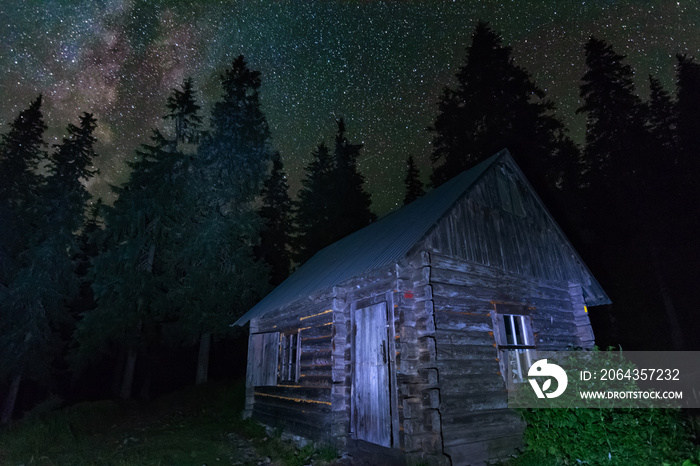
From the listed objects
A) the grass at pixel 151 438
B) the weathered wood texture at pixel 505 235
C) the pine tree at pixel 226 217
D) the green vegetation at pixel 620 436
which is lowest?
the grass at pixel 151 438

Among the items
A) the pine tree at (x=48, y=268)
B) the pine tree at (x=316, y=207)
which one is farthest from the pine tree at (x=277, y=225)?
the pine tree at (x=48, y=268)

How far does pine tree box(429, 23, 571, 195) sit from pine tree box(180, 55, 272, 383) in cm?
1323

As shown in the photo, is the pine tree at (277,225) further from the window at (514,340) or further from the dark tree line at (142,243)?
the window at (514,340)

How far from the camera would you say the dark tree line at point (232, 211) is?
22328 mm

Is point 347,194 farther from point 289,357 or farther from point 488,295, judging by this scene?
point 488,295

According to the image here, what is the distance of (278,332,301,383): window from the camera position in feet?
39.3

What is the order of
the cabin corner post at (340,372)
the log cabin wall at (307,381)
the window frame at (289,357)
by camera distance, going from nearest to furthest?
the cabin corner post at (340,372), the log cabin wall at (307,381), the window frame at (289,357)

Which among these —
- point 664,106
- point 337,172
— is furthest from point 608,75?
point 337,172

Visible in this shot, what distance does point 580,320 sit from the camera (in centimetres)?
1198

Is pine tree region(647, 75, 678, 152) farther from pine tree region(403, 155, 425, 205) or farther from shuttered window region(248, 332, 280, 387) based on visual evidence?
shuttered window region(248, 332, 280, 387)

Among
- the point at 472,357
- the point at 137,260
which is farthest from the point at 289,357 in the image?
the point at 137,260

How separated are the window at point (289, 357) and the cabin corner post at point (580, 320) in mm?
8693

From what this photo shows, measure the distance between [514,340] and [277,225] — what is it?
97.8 ft

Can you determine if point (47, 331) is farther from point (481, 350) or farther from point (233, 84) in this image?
point (481, 350)
